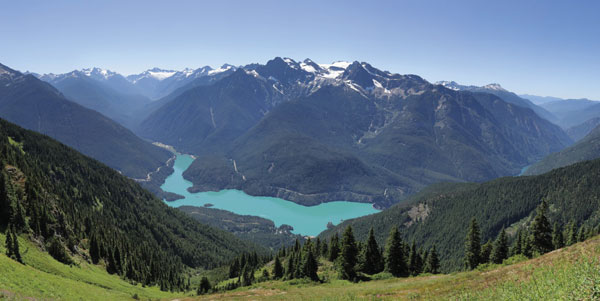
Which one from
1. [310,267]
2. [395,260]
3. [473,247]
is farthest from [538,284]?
[473,247]

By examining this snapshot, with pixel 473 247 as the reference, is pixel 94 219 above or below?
above

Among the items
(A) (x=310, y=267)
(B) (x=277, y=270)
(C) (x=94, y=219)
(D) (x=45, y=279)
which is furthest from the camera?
(C) (x=94, y=219)

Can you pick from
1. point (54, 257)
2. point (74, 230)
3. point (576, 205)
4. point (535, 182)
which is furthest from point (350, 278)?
point (535, 182)

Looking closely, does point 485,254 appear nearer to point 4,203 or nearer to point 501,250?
point 501,250

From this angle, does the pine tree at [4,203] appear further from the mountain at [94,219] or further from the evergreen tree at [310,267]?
the evergreen tree at [310,267]

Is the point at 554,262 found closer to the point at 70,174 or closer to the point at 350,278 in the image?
the point at 350,278

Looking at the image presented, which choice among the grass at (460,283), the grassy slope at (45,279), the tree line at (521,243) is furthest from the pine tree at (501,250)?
the grassy slope at (45,279)
